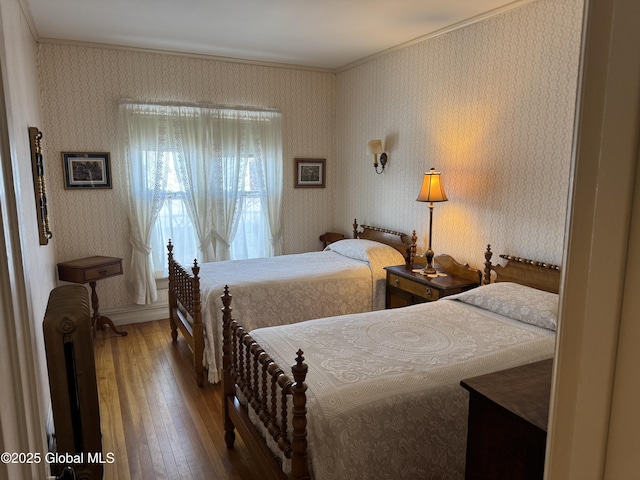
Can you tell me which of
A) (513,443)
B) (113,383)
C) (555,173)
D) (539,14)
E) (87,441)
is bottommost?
(113,383)

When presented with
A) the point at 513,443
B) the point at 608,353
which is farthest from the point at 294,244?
the point at 608,353

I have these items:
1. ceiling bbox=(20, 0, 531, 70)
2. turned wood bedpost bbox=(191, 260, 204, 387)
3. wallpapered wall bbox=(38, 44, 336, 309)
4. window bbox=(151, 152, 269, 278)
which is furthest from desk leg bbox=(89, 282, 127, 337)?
ceiling bbox=(20, 0, 531, 70)

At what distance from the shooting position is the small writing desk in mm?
3955

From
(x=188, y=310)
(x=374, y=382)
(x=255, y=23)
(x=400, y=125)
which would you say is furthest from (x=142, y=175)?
(x=374, y=382)

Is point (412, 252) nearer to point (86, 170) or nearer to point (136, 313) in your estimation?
point (136, 313)

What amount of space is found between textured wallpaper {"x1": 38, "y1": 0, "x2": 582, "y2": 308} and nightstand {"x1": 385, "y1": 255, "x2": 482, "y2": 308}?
136 mm

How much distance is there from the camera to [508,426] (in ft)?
3.86

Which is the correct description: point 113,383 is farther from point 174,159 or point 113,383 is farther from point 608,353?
point 608,353

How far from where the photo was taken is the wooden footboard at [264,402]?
1.70 meters

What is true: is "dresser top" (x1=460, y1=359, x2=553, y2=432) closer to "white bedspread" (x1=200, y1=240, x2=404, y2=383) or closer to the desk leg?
"white bedspread" (x1=200, y1=240, x2=404, y2=383)

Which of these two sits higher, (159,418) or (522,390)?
(522,390)

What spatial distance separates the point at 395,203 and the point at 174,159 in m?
2.37

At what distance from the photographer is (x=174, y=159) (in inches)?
183

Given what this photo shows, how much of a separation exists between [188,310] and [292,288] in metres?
0.88
